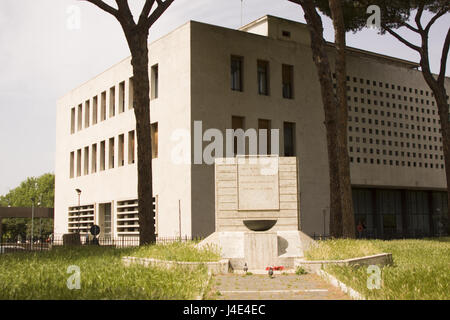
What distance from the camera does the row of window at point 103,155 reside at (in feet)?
108

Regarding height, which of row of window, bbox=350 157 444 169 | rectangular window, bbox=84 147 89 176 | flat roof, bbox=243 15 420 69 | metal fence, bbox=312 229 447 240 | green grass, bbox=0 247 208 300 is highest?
flat roof, bbox=243 15 420 69

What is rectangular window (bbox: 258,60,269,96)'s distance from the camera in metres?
30.9

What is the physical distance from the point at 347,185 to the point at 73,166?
25854 mm

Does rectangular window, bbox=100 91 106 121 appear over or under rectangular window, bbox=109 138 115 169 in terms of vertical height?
over

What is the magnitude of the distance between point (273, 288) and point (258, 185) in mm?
9336

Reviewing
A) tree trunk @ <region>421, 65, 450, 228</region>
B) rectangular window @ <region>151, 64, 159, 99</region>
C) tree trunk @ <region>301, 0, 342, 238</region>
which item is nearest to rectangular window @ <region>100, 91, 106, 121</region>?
rectangular window @ <region>151, 64, 159, 99</region>

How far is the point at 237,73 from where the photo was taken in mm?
30172

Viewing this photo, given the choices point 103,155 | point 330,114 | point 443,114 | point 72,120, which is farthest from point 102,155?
point 443,114

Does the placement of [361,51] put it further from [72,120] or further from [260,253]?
[260,253]

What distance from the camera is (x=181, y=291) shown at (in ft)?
29.3

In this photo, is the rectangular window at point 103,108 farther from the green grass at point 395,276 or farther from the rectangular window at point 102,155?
the green grass at point 395,276

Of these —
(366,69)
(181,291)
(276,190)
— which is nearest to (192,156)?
(276,190)

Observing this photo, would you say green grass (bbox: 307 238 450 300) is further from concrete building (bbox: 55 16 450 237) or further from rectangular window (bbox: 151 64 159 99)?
rectangular window (bbox: 151 64 159 99)
